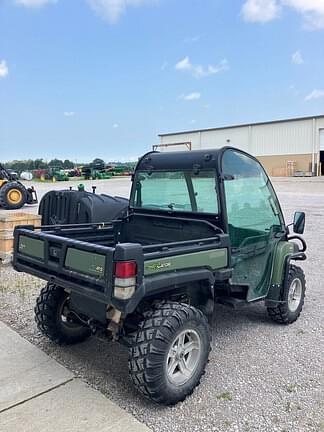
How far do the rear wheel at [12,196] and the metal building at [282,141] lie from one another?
1263 inches

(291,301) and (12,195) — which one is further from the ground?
(12,195)

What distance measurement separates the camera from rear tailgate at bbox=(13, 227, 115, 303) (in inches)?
110

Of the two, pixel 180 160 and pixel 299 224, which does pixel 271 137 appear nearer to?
pixel 299 224

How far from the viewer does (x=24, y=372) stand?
11.2 feet

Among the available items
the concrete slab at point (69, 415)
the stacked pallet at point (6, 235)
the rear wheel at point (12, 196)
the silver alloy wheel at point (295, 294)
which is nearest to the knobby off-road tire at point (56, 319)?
the concrete slab at point (69, 415)

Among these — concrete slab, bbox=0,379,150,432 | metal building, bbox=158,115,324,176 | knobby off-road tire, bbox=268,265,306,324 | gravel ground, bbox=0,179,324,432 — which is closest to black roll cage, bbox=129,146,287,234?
knobby off-road tire, bbox=268,265,306,324

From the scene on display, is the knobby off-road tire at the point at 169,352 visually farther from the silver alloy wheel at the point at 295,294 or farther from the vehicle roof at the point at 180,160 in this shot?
the silver alloy wheel at the point at 295,294

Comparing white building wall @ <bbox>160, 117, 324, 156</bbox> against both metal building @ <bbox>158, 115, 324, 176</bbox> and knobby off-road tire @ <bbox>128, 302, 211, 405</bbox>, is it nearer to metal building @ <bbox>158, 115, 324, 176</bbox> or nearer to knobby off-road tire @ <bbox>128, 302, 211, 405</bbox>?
metal building @ <bbox>158, 115, 324, 176</bbox>

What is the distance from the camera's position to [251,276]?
13.2ft

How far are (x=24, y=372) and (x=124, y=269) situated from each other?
153 centimetres

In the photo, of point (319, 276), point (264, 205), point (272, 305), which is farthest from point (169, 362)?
point (319, 276)

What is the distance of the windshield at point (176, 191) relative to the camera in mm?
3873

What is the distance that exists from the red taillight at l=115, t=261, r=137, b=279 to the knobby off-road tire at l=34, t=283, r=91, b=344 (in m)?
1.34

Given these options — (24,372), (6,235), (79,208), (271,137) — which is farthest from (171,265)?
(271,137)
